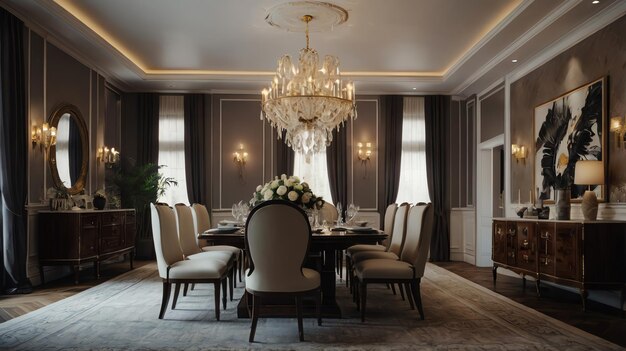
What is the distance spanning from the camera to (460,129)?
952cm

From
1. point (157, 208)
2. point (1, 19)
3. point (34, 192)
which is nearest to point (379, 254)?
point (157, 208)

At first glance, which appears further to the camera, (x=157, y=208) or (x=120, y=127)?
(x=120, y=127)

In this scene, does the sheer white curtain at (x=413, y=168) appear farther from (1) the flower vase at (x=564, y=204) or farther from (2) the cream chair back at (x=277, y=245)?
(2) the cream chair back at (x=277, y=245)

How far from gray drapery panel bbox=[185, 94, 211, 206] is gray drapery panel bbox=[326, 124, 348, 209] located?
7.07ft

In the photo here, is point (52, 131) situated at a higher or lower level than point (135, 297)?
higher

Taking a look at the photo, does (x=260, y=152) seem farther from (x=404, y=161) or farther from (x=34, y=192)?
(x=34, y=192)

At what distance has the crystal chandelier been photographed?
585 centimetres

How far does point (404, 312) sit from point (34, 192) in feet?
14.3

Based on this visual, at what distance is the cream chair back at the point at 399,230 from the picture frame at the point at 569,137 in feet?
6.21

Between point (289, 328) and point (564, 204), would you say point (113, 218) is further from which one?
point (564, 204)

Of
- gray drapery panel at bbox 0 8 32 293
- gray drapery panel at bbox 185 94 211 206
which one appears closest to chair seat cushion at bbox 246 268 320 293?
gray drapery panel at bbox 0 8 32 293

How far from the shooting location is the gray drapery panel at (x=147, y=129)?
9.20 metres

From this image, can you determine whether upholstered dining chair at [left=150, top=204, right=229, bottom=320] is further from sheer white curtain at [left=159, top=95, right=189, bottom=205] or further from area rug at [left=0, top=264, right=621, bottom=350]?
sheer white curtain at [left=159, top=95, right=189, bottom=205]

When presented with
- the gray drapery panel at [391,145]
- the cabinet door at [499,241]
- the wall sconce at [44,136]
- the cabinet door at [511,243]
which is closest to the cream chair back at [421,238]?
the cabinet door at [511,243]
